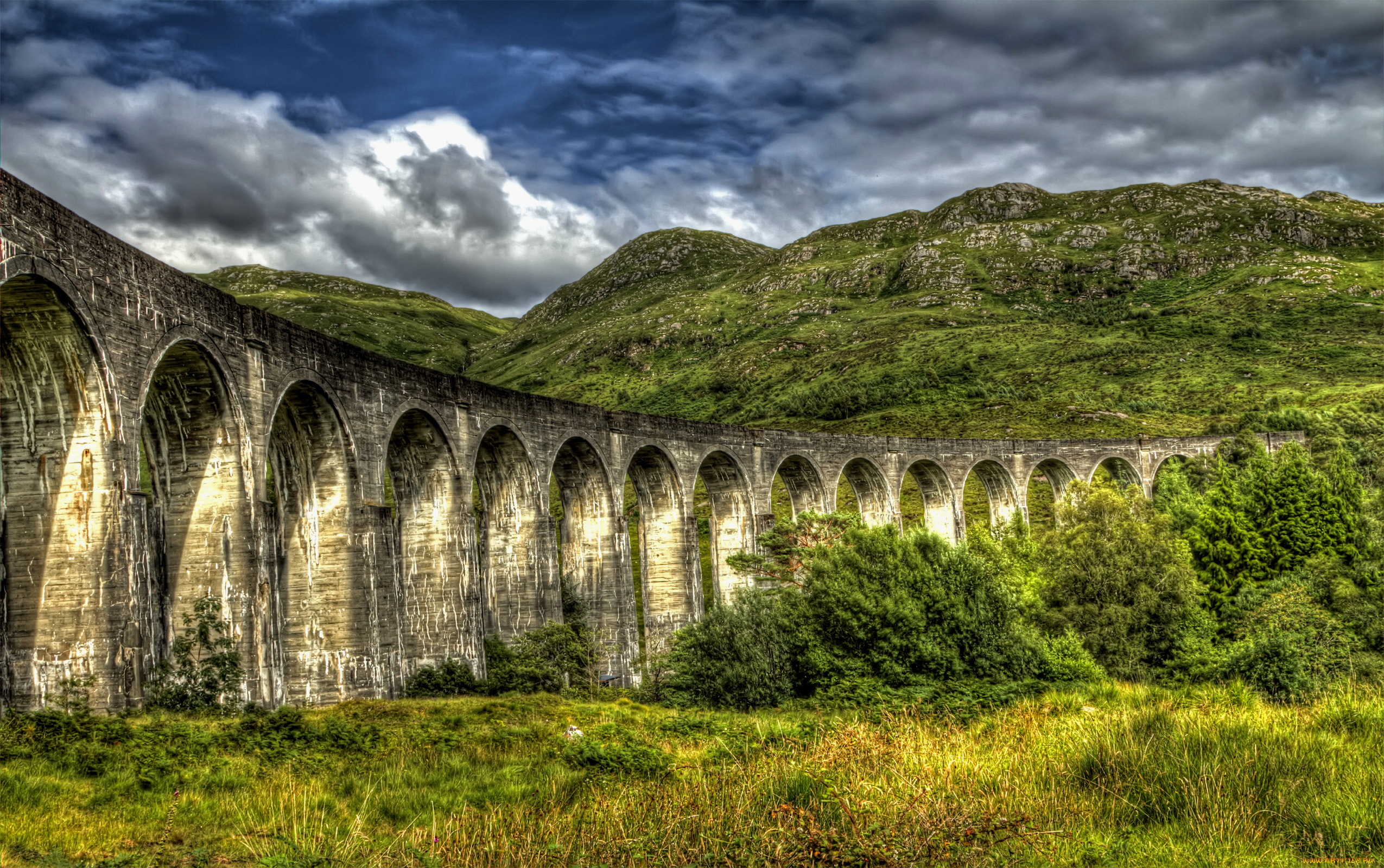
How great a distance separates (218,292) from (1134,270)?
139m

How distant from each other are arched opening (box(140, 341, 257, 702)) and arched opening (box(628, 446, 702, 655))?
54.6ft

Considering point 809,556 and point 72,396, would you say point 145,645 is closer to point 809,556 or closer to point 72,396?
point 72,396

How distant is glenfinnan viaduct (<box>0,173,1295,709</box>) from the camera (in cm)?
1206

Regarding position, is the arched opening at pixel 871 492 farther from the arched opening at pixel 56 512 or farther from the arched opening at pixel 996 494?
the arched opening at pixel 56 512

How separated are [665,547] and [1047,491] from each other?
116 ft

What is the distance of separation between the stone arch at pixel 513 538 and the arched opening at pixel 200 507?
364 inches

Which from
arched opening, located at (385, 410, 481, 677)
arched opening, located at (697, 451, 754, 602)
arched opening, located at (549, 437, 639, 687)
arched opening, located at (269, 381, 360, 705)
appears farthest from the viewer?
arched opening, located at (697, 451, 754, 602)

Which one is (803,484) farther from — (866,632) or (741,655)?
(741,655)

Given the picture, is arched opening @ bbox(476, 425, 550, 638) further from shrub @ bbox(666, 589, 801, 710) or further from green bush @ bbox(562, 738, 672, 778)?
green bush @ bbox(562, 738, 672, 778)

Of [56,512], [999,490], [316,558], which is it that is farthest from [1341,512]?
[56,512]

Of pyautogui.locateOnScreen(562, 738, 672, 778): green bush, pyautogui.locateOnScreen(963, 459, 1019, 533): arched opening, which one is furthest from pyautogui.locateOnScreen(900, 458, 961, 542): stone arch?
pyautogui.locateOnScreen(562, 738, 672, 778): green bush

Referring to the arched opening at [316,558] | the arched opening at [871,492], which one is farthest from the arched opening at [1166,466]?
the arched opening at [316,558]

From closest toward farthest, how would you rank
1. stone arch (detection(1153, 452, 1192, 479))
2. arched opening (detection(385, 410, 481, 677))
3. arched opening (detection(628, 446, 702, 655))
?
arched opening (detection(385, 410, 481, 677))
arched opening (detection(628, 446, 702, 655))
stone arch (detection(1153, 452, 1192, 479))

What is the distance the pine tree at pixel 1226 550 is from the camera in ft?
104
